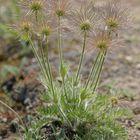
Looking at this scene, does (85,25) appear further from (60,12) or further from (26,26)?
(26,26)

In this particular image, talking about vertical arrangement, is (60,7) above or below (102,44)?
above

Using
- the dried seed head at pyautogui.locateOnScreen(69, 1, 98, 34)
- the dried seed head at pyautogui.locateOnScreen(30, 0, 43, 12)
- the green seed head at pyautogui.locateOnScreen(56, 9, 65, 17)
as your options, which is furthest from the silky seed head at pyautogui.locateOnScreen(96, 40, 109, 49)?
the dried seed head at pyautogui.locateOnScreen(30, 0, 43, 12)

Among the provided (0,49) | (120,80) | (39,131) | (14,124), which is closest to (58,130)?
(39,131)

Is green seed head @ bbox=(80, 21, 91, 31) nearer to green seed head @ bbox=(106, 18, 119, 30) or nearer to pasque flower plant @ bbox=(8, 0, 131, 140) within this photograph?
pasque flower plant @ bbox=(8, 0, 131, 140)

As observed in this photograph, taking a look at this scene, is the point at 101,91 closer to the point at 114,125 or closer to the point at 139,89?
the point at 139,89

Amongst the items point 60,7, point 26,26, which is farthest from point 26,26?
point 60,7

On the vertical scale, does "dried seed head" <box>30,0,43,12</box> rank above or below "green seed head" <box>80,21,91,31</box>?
above

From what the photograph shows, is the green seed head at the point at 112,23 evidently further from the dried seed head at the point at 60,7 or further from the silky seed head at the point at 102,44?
the dried seed head at the point at 60,7
